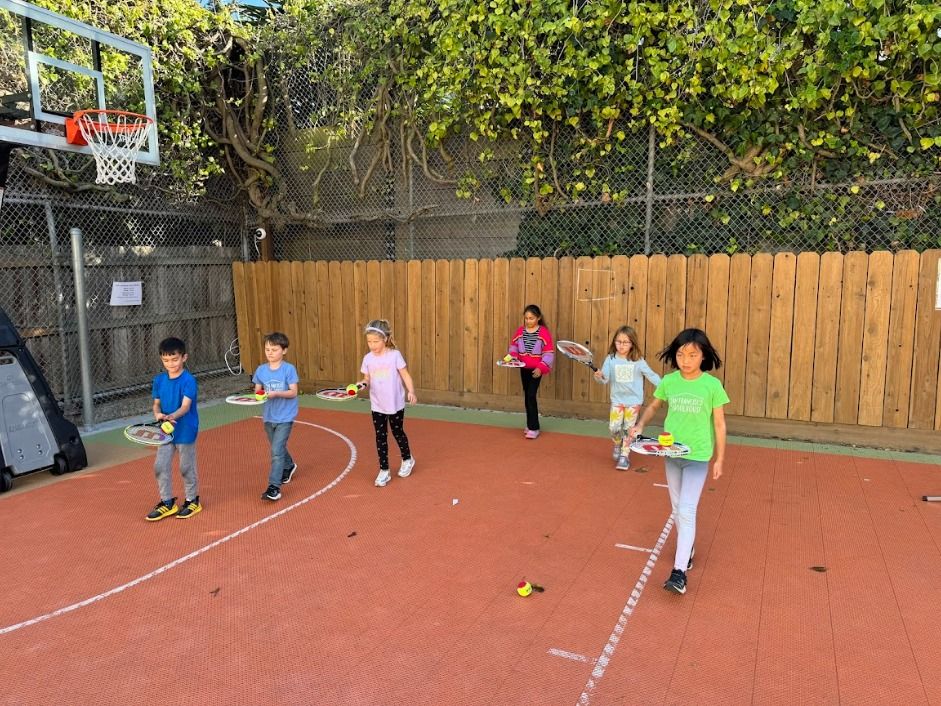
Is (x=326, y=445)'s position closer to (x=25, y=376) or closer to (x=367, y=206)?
(x=25, y=376)

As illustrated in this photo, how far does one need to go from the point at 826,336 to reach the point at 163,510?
777cm

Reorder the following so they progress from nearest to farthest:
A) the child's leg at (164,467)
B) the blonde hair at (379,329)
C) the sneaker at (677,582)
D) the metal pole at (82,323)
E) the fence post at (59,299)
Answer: the sneaker at (677,582), the child's leg at (164,467), the blonde hair at (379,329), the metal pole at (82,323), the fence post at (59,299)

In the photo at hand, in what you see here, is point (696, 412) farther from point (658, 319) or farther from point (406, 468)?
point (658, 319)

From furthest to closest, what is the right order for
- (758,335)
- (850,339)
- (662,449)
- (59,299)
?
(59,299)
(758,335)
(850,339)
(662,449)

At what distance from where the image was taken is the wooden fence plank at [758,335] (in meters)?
8.38

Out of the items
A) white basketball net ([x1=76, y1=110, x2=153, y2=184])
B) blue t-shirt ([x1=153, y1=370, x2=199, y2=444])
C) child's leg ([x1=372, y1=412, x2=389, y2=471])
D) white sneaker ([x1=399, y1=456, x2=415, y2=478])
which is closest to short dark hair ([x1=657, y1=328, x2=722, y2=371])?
child's leg ([x1=372, y1=412, x2=389, y2=471])

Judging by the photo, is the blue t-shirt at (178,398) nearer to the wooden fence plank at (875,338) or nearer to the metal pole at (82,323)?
the metal pole at (82,323)

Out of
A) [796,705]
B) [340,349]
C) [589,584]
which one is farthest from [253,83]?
[796,705]

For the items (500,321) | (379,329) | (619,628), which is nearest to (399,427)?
(379,329)

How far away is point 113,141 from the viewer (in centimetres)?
813

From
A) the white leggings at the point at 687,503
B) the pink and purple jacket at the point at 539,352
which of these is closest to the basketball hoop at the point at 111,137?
the pink and purple jacket at the point at 539,352

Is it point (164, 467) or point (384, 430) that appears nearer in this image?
point (164, 467)

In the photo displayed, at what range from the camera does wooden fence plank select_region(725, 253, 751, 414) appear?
27.8ft

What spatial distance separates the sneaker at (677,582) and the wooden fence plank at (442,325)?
21.1 feet
